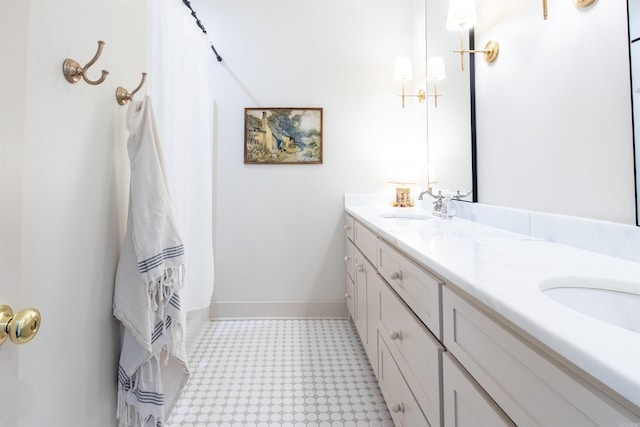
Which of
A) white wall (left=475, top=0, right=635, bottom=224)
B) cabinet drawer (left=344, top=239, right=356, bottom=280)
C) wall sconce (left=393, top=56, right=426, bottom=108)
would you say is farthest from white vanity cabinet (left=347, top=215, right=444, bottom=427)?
wall sconce (left=393, top=56, right=426, bottom=108)

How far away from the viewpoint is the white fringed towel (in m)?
0.89

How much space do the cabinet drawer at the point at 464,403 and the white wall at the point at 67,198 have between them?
2.78 feet

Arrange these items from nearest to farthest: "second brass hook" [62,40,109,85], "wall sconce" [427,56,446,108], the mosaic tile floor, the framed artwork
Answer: "second brass hook" [62,40,109,85] → the mosaic tile floor → "wall sconce" [427,56,446,108] → the framed artwork

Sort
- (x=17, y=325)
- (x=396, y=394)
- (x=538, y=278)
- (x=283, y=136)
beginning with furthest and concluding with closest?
1. (x=283, y=136)
2. (x=396, y=394)
3. (x=538, y=278)
4. (x=17, y=325)

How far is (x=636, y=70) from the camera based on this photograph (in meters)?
0.81

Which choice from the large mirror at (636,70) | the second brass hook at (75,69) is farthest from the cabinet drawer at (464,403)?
the second brass hook at (75,69)

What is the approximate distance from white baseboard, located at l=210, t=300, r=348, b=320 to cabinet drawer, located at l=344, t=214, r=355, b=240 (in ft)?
1.94

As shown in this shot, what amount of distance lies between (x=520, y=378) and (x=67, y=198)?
101 centimetres

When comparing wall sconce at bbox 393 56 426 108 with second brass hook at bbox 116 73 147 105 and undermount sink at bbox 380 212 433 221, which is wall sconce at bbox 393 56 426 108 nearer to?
undermount sink at bbox 380 212 433 221

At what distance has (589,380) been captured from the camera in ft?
1.18

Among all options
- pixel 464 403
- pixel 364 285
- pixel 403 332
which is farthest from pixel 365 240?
pixel 464 403

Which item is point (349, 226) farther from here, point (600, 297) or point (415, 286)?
point (600, 297)

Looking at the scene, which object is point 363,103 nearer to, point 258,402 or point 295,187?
point 295,187

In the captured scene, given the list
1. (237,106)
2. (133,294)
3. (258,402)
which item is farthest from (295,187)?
(133,294)
